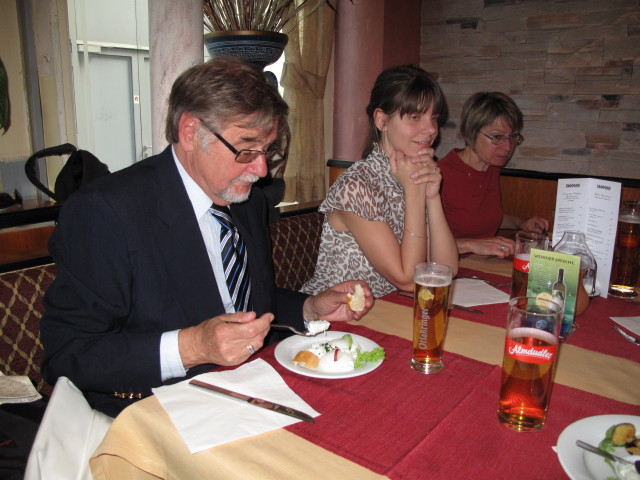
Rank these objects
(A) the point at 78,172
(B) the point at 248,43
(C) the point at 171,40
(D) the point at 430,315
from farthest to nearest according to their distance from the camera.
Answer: (B) the point at 248,43 → (C) the point at 171,40 → (A) the point at 78,172 → (D) the point at 430,315

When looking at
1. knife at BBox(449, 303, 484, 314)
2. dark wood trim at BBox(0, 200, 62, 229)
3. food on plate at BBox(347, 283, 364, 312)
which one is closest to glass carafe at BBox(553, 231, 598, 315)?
knife at BBox(449, 303, 484, 314)

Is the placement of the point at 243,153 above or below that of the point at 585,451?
above

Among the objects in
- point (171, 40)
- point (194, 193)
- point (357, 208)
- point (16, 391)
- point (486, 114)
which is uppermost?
point (171, 40)

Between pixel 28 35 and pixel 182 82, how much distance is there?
2.03 m

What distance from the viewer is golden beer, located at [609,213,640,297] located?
69.1 inches

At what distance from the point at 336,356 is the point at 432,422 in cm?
28

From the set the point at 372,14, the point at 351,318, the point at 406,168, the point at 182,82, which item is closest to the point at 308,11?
the point at 372,14

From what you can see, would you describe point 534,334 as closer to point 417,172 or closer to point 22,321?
point 417,172

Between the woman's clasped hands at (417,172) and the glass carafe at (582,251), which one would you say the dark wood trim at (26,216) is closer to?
the woman's clasped hands at (417,172)

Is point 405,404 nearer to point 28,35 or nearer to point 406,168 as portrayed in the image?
point 406,168

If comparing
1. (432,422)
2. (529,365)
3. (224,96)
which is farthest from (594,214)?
(224,96)

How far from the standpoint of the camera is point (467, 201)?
3064 millimetres

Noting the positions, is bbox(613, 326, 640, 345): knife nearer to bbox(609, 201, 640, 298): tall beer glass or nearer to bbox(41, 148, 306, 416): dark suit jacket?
bbox(609, 201, 640, 298): tall beer glass

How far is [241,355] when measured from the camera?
Result: 117 centimetres
